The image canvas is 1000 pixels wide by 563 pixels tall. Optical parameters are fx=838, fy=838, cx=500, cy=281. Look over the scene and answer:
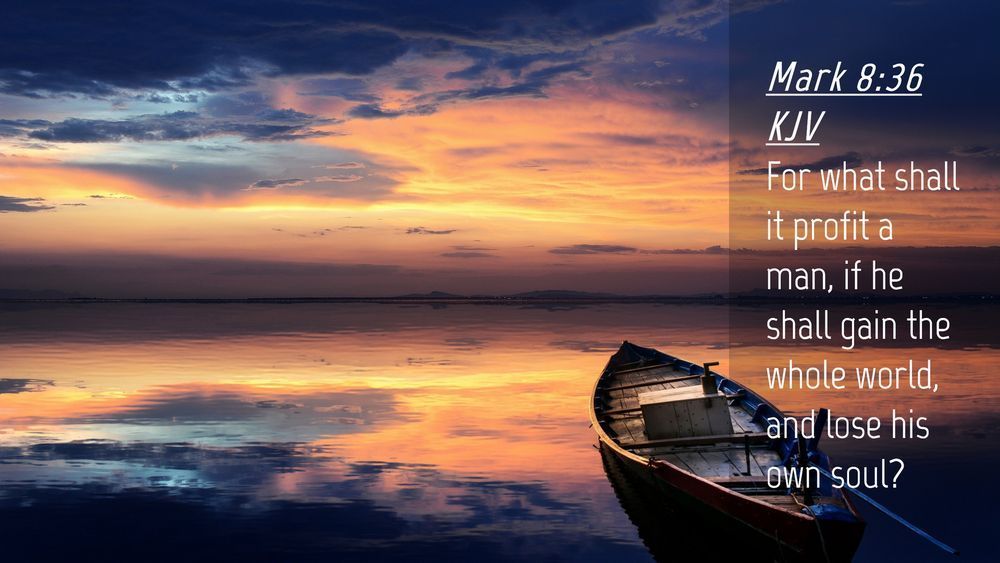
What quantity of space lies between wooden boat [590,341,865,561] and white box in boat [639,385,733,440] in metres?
0.06

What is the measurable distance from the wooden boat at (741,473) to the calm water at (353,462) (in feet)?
4.81

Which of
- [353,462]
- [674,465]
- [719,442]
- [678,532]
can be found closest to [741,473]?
[719,442]

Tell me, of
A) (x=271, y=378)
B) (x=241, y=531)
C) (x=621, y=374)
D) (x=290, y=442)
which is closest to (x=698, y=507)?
(x=241, y=531)

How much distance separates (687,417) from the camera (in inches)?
896

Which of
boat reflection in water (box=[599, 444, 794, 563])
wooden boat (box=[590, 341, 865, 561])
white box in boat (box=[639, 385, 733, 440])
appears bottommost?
boat reflection in water (box=[599, 444, 794, 563])

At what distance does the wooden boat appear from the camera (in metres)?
15.5

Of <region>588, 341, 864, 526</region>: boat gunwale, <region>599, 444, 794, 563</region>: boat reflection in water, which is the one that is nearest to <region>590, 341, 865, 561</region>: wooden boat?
<region>588, 341, 864, 526</region>: boat gunwale

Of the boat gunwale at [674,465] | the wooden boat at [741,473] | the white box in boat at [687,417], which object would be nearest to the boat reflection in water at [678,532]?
the wooden boat at [741,473]

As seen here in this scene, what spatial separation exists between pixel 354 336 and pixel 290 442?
52444 mm

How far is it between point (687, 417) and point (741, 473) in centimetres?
275

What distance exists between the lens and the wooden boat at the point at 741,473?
15523mm

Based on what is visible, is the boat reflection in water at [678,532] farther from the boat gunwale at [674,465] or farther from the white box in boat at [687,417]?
the white box in boat at [687,417]

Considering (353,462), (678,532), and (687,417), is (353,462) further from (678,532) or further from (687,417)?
(678,532)

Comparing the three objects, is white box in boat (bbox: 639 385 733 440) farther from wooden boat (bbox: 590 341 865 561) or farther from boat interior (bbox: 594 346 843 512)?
boat interior (bbox: 594 346 843 512)
